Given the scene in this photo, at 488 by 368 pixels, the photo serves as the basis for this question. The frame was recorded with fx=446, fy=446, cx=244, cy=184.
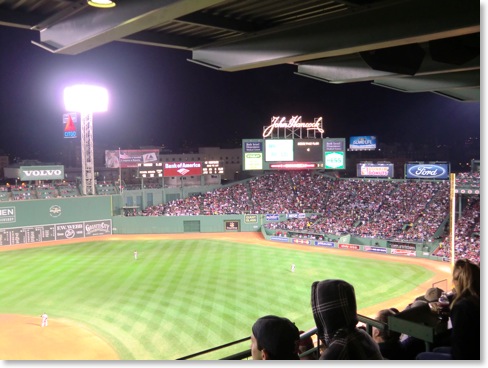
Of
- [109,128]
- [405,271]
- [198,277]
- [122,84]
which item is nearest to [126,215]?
[198,277]

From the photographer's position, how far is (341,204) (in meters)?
39.9

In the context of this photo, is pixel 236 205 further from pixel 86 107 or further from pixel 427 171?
pixel 427 171

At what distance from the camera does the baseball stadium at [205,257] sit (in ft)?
54.4

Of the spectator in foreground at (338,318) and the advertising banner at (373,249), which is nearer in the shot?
the spectator in foreground at (338,318)

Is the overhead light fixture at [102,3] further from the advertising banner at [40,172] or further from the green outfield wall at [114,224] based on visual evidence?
the advertising banner at [40,172]

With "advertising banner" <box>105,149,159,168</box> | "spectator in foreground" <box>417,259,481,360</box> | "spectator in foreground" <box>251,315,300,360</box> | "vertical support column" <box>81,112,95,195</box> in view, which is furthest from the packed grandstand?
"spectator in foreground" <box>251,315,300,360</box>

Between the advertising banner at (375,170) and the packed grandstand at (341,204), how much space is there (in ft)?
1.92

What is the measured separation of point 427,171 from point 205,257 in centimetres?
2025

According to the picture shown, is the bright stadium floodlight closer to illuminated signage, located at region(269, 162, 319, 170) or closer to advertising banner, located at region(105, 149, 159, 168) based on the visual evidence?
advertising banner, located at region(105, 149, 159, 168)

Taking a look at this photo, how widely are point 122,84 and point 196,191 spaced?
3119 cm

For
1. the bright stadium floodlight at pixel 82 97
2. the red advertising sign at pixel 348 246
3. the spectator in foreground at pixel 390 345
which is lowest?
the red advertising sign at pixel 348 246

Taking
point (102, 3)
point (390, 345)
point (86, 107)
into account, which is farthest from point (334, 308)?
point (86, 107)

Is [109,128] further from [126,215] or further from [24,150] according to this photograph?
A: [126,215]

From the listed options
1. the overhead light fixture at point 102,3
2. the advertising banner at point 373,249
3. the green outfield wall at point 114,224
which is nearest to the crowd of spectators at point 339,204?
the green outfield wall at point 114,224
